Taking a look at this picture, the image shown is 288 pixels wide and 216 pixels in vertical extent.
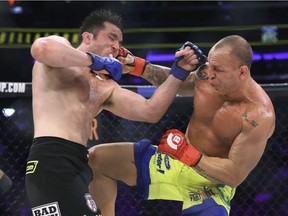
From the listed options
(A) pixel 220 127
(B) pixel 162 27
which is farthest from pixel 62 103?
(B) pixel 162 27

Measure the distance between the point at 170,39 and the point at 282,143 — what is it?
226 centimetres

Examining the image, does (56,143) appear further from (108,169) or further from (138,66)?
(138,66)

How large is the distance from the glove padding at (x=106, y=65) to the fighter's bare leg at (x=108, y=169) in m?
0.45

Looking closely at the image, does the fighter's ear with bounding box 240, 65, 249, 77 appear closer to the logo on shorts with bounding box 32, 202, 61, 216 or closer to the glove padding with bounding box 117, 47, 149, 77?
the glove padding with bounding box 117, 47, 149, 77

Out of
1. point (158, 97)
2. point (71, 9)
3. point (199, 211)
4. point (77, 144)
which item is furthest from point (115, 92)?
point (71, 9)

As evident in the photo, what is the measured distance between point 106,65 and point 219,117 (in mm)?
558

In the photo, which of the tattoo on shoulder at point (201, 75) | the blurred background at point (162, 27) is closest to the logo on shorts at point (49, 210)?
the tattoo on shoulder at point (201, 75)

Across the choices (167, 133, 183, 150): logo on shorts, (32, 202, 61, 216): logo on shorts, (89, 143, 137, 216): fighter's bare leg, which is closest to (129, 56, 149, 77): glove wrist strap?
(89, 143, 137, 216): fighter's bare leg

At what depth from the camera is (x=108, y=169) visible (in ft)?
7.03

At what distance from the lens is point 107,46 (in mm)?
1984

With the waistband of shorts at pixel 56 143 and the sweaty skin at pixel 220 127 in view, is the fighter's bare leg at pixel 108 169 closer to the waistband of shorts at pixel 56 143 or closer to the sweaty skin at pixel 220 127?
the sweaty skin at pixel 220 127

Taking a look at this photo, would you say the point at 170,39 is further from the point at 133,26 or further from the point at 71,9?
the point at 71,9

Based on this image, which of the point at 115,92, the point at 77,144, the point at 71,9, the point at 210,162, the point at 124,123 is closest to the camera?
the point at 77,144

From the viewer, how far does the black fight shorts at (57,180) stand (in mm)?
1594
